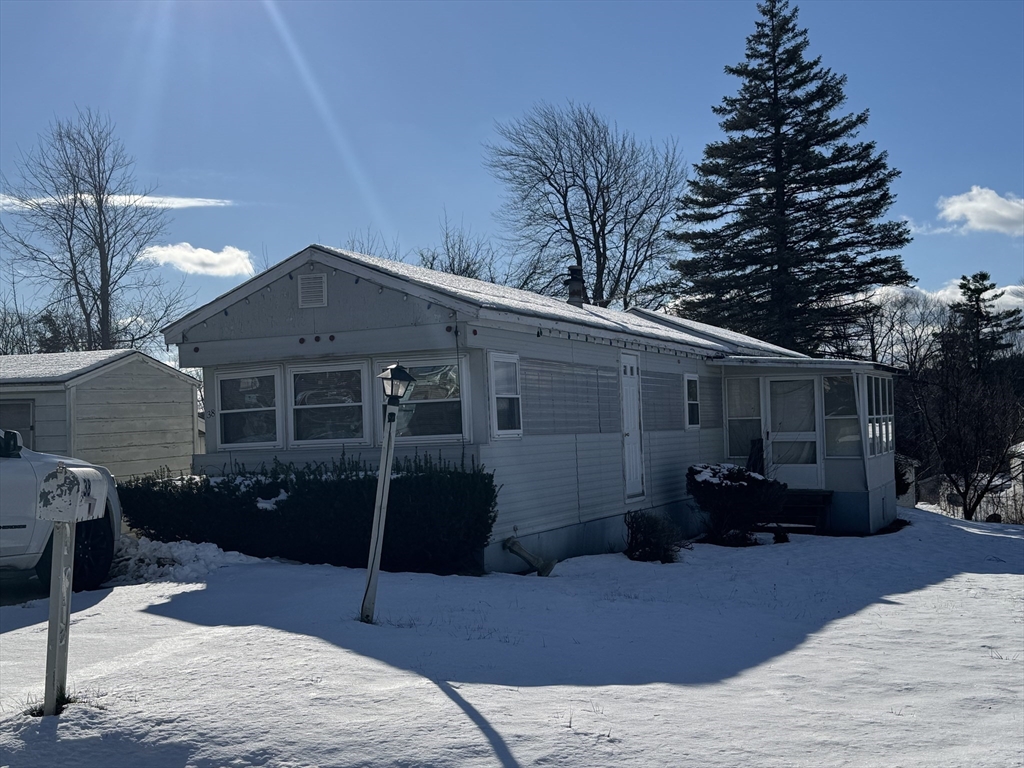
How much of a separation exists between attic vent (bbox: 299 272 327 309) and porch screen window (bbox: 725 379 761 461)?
9.73 metres

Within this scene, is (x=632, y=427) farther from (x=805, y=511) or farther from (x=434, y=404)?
(x=805, y=511)

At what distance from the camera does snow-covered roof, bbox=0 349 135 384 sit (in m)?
15.5

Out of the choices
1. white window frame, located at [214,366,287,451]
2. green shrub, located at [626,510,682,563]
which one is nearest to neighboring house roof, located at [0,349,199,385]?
white window frame, located at [214,366,287,451]

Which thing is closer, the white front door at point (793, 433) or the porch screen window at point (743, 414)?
the white front door at point (793, 433)

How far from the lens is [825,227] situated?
3662 cm

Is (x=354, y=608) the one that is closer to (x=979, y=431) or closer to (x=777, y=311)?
(x=979, y=431)

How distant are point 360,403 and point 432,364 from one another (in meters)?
1.25

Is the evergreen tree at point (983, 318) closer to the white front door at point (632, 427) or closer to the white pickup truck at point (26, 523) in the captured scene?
the white front door at point (632, 427)

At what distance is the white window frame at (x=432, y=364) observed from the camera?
38.9ft

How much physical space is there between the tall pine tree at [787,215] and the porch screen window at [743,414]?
17220 millimetres

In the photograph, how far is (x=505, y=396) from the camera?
12.3m

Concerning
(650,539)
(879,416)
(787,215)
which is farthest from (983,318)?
(650,539)

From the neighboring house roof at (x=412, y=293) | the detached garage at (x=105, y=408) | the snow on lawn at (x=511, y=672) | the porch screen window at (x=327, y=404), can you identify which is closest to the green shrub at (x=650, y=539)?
the snow on lawn at (x=511, y=672)

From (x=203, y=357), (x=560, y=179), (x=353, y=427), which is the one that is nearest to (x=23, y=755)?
(x=353, y=427)
